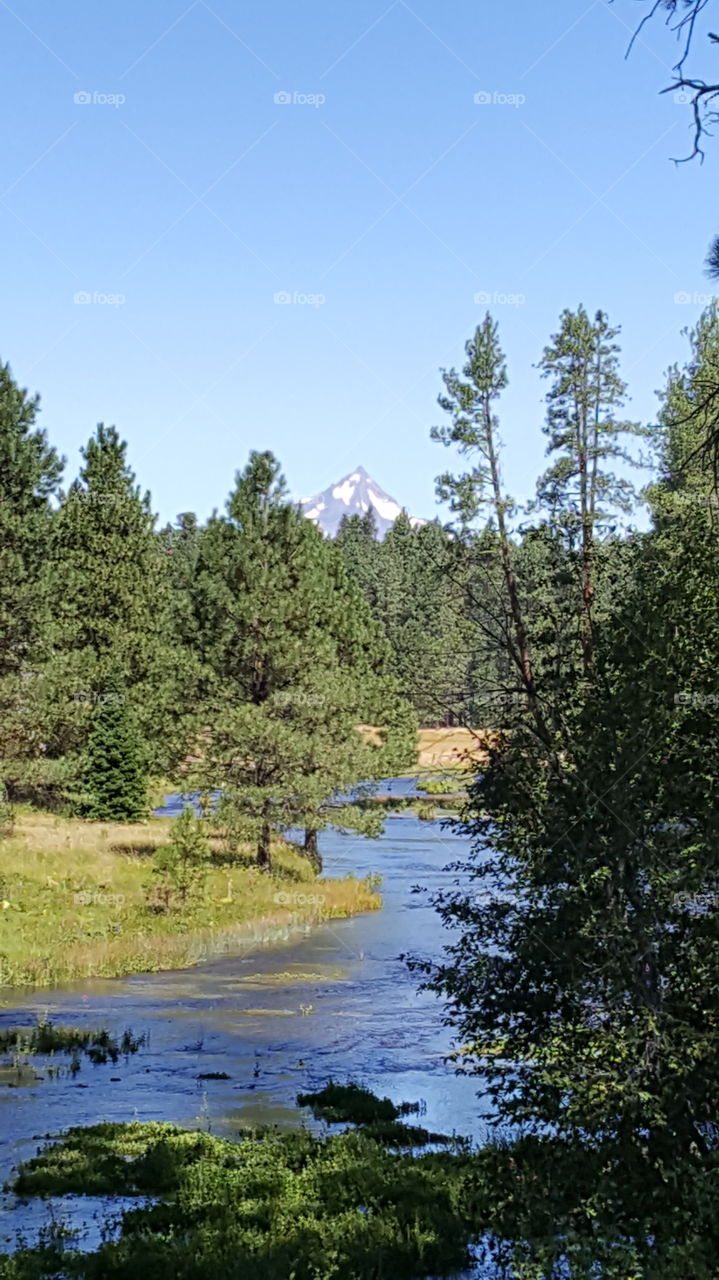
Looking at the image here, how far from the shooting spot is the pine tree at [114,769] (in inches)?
1681

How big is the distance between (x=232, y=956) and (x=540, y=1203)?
19.7m

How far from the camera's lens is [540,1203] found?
10102mm

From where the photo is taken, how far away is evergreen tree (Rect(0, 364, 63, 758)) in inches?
1379

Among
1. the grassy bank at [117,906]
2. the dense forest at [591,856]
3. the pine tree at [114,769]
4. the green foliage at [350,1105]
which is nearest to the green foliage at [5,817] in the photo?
the grassy bank at [117,906]

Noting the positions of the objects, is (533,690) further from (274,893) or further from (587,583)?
(274,893)

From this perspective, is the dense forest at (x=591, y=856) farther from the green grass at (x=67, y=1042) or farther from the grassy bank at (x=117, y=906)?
the grassy bank at (x=117, y=906)

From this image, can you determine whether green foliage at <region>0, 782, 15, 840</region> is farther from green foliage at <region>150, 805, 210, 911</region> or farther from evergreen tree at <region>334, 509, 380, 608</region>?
evergreen tree at <region>334, 509, 380, 608</region>

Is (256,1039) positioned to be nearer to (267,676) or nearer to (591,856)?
(591,856)

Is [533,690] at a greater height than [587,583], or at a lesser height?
lesser

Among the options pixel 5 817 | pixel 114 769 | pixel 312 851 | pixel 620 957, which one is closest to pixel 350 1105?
pixel 620 957

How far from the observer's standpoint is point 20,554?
35.5 meters

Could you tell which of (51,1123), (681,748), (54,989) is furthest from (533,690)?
(54,989)

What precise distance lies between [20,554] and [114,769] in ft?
34.3

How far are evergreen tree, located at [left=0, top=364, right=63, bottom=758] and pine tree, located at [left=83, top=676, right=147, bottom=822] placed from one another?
5744 mm
